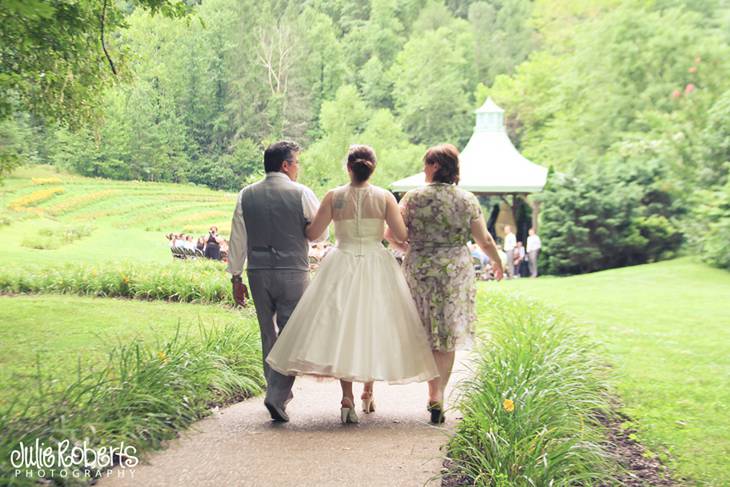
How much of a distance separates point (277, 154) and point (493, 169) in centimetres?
2102

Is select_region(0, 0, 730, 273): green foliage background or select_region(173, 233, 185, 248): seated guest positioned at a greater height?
select_region(0, 0, 730, 273): green foliage background

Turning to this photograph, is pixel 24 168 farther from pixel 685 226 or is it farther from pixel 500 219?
pixel 500 219

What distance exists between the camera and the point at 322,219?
16.6 ft

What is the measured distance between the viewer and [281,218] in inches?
201

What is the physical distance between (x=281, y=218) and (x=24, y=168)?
36.4ft

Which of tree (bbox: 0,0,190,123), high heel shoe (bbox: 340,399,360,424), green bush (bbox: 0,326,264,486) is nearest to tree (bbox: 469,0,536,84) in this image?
tree (bbox: 0,0,190,123)

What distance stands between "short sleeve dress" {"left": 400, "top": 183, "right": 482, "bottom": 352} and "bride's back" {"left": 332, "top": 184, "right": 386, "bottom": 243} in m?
0.24

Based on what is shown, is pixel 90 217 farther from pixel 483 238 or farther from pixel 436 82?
pixel 436 82

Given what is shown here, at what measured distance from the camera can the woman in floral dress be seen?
5.16 meters

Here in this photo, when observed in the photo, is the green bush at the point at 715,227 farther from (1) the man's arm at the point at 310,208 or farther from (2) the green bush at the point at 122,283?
(1) the man's arm at the point at 310,208

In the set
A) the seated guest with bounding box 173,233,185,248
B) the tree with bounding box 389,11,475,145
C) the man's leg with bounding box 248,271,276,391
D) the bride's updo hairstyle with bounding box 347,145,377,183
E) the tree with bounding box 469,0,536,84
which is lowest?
the seated guest with bounding box 173,233,185,248

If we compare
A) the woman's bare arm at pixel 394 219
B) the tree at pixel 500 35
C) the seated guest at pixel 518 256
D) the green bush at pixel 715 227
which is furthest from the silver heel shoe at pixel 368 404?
the tree at pixel 500 35

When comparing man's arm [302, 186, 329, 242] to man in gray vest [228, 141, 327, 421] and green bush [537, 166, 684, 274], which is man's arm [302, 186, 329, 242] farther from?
green bush [537, 166, 684, 274]

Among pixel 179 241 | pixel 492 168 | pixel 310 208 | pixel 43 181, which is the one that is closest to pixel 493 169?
pixel 492 168
